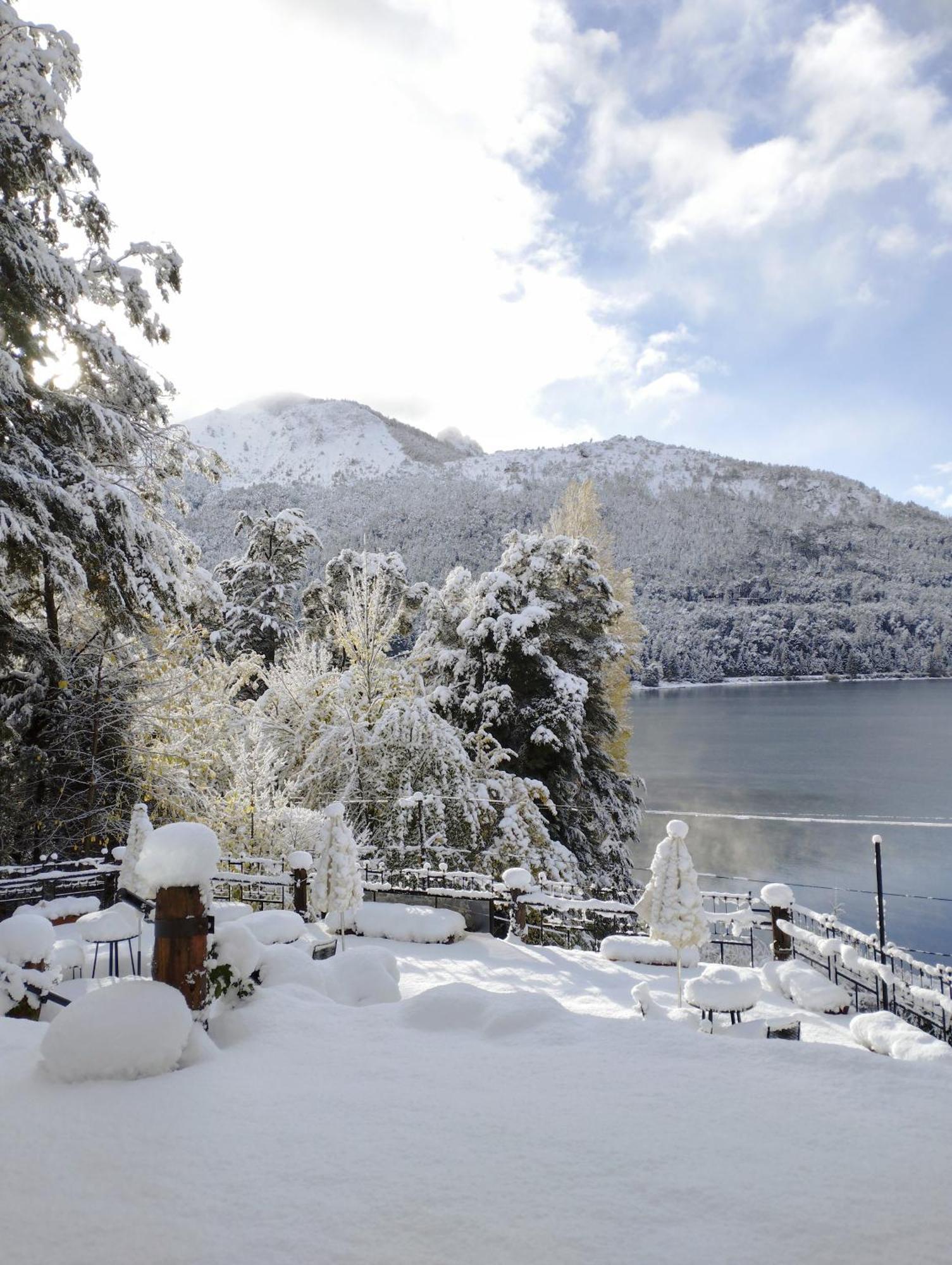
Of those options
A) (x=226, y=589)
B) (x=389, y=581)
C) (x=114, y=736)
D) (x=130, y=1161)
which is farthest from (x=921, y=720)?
(x=130, y=1161)

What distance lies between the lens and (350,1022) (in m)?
3.92

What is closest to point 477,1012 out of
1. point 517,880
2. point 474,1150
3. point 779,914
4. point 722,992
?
point 474,1150

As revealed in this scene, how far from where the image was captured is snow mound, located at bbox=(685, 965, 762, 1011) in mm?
5492

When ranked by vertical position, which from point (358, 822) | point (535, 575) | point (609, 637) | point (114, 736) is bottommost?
point (358, 822)

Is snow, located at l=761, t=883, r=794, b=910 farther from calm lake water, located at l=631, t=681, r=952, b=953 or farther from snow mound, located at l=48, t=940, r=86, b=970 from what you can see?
snow mound, located at l=48, t=940, r=86, b=970

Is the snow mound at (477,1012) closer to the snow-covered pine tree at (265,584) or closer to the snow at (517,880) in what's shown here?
the snow at (517,880)

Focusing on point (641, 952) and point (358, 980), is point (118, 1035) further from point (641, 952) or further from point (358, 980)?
point (641, 952)

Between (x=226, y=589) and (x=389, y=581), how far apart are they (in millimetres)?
5881

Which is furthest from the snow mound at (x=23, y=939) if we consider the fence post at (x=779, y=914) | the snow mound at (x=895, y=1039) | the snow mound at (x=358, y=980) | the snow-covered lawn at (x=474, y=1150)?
the fence post at (x=779, y=914)

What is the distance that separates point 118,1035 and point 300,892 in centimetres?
737

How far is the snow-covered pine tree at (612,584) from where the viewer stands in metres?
20.5

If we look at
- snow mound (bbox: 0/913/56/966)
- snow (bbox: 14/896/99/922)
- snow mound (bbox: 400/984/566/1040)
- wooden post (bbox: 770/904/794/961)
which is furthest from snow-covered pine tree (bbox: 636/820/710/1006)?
snow (bbox: 14/896/99/922)

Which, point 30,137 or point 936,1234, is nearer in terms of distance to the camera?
point 936,1234

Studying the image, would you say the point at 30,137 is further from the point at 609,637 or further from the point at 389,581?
the point at 389,581
